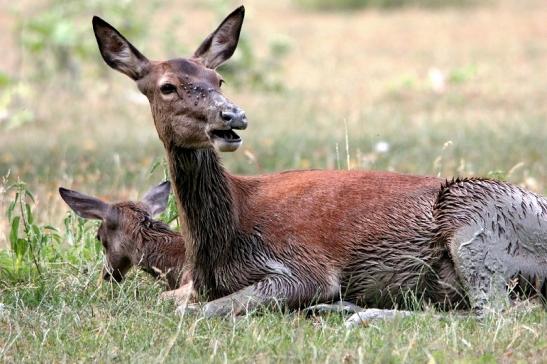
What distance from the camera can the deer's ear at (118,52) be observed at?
699 cm

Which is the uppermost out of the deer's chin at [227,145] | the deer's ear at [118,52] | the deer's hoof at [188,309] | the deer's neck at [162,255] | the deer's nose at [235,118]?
the deer's ear at [118,52]

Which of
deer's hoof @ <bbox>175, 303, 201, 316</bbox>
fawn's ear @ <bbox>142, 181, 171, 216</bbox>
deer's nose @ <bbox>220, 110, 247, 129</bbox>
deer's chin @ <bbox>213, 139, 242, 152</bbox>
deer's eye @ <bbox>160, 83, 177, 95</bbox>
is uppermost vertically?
deer's eye @ <bbox>160, 83, 177, 95</bbox>

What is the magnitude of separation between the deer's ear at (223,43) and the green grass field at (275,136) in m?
1.30

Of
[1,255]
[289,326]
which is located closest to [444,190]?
[289,326]

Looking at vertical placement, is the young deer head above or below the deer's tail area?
above

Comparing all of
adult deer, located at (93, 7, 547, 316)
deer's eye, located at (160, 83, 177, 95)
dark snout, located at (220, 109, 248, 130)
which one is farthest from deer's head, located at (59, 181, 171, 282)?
dark snout, located at (220, 109, 248, 130)

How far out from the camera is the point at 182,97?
262 inches

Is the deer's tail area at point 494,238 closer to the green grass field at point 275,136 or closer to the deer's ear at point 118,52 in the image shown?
the green grass field at point 275,136

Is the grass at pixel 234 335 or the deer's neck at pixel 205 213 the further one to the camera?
the deer's neck at pixel 205 213

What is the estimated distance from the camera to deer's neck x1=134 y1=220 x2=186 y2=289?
7289 millimetres

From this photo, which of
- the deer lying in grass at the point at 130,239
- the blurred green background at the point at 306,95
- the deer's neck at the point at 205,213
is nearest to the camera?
the deer's neck at the point at 205,213

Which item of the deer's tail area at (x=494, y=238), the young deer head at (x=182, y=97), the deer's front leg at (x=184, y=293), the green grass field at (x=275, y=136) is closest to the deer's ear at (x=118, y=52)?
the young deer head at (x=182, y=97)

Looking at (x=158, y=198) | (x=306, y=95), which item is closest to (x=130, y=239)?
(x=158, y=198)

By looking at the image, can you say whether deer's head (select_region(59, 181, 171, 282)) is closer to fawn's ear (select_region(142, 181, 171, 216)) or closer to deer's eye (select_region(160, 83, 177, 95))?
fawn's ear (select_region(142, 181, 171, 216))
